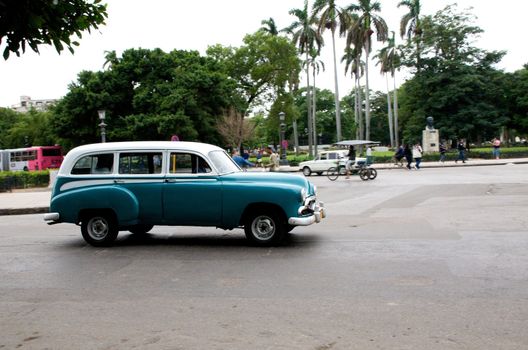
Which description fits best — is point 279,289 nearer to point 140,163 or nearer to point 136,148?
point 140,163

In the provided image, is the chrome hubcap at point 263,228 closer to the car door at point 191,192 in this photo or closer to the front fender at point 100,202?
the car door at point 191,192

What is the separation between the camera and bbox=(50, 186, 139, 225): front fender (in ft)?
28.6

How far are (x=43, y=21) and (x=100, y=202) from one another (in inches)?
138

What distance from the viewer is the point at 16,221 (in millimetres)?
13727

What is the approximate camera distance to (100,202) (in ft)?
28.8

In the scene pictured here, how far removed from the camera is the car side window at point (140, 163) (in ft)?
29.0


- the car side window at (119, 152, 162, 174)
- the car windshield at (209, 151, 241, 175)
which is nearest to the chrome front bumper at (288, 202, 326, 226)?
the car windshield at (209, 151, 241, 175)

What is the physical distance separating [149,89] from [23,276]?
4019cm

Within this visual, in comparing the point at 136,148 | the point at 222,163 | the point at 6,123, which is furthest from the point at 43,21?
the point at 6,123

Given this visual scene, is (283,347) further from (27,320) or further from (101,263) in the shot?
(101,263)

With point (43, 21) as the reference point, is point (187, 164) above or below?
below

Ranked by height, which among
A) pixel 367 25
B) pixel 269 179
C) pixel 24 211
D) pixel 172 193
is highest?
pixel 367 25

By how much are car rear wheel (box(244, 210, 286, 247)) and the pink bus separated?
169 ft

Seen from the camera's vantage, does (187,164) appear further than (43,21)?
Yes
